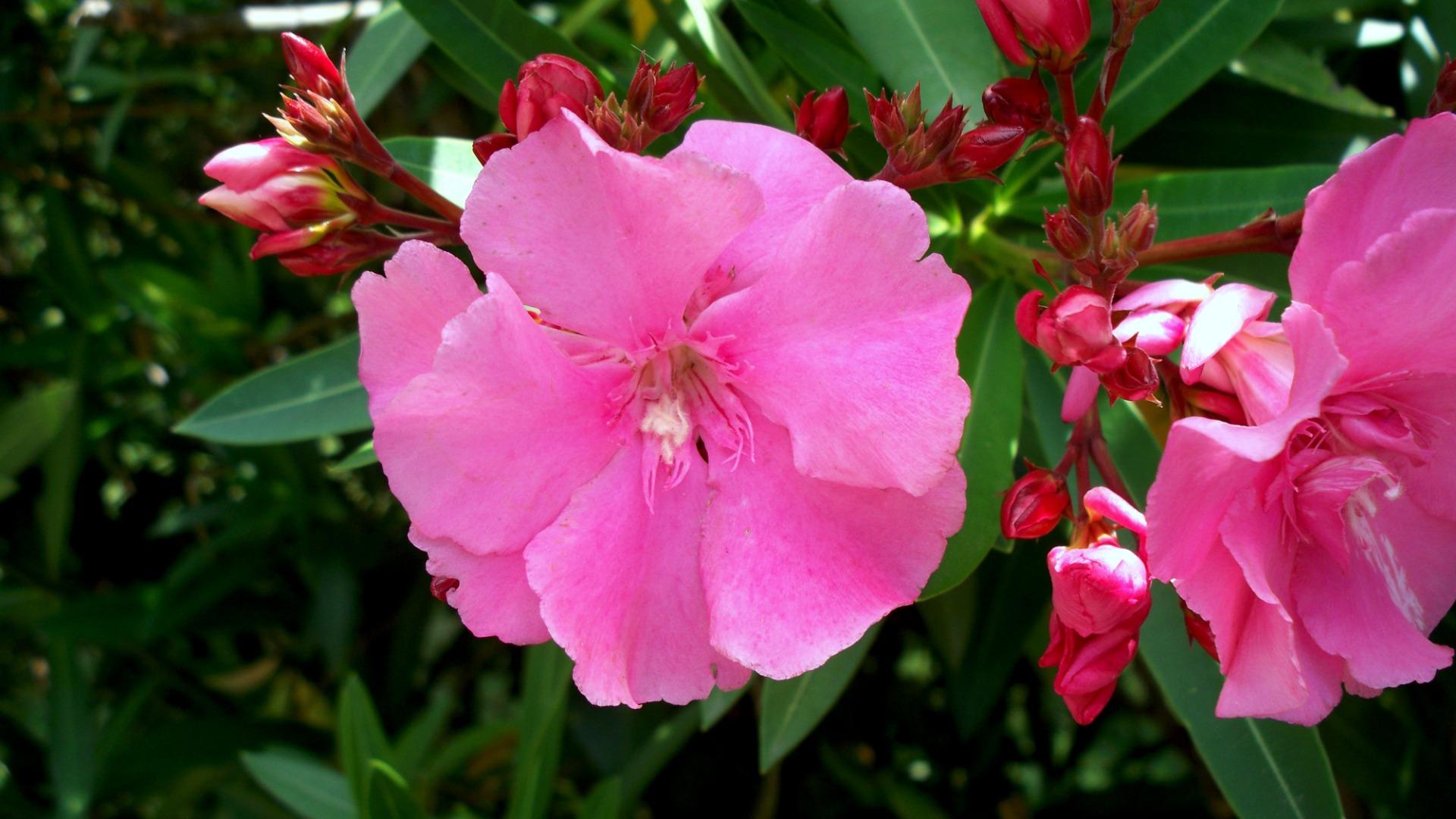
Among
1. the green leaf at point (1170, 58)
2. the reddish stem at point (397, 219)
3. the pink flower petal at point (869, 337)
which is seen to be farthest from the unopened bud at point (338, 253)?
the green leaf at point (1170, 58)

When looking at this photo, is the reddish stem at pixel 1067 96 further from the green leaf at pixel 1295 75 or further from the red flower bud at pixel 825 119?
the green leaf at pixel 1295 75

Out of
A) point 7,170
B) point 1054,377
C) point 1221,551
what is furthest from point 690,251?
point 7,170

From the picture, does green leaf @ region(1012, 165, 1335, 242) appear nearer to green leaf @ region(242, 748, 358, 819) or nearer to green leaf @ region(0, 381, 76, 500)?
green leaf @ region(242, 748, 358, 819)

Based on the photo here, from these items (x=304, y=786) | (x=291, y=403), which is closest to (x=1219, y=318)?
(x=291, y=403)

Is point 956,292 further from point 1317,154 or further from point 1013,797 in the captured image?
point 1013,797


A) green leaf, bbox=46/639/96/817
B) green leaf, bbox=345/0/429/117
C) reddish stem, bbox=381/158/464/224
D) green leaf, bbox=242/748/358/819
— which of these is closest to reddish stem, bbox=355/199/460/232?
reddish stem, bbox=381/158/464/224

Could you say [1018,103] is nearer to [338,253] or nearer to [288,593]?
[338,253]

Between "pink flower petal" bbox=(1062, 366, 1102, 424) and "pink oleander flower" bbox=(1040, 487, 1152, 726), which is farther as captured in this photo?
"pink flower petal" bbox=(1062, 366, 1102, 424)

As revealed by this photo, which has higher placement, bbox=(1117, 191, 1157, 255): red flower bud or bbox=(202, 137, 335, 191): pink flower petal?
bbox=(202, 137, 335, 191): pink flower petal
